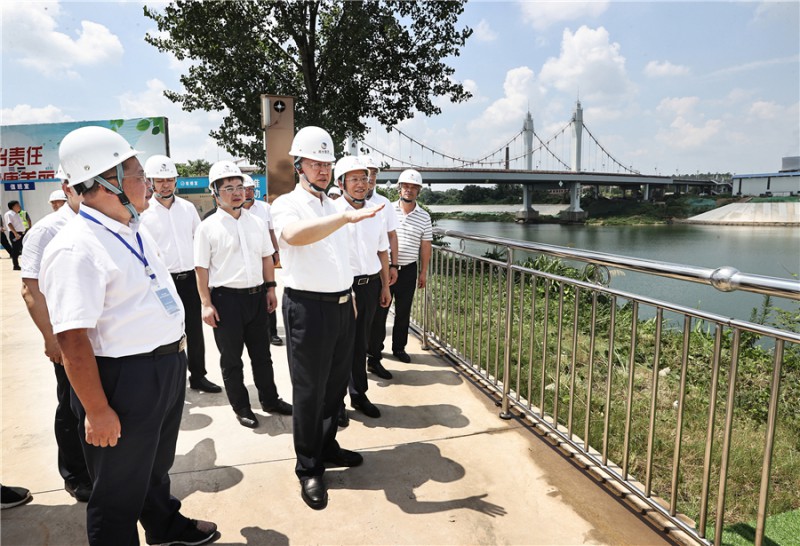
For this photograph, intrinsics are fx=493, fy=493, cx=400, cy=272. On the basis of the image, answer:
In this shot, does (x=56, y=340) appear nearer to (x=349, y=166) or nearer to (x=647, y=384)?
(x=349, y=166)

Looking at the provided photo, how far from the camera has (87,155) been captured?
60.9 inches

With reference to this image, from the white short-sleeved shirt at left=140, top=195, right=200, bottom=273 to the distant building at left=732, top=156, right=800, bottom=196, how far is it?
163 feet

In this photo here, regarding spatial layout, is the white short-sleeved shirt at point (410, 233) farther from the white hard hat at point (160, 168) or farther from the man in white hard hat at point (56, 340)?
the man in white hard hat at point (56, 340)

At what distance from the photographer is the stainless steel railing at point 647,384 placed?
179cm

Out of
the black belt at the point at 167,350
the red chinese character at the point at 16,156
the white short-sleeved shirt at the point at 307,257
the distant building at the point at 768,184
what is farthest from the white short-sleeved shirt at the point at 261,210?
the distant building at the point at 768,184

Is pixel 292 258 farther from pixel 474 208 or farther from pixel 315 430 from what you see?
pixel 474 208

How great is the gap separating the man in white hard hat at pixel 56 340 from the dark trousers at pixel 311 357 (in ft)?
3.13

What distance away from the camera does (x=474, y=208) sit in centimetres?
4606

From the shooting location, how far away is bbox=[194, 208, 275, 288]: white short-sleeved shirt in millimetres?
3195

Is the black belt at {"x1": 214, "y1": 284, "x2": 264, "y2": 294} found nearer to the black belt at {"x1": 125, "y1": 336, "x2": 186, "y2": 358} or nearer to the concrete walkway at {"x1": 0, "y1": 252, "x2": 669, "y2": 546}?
the concrete walkway at {"x1": 0, "y1": 252, "x2": 669, "y2": 546}

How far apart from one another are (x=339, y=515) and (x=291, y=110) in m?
5.25

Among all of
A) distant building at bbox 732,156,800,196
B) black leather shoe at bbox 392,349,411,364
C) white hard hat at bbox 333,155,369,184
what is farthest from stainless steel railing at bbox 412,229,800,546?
distant building at bbox 732,156,800,196

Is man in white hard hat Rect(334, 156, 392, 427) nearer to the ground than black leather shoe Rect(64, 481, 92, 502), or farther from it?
farther from it

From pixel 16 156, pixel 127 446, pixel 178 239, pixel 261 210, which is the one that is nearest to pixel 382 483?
pixel 127 446
